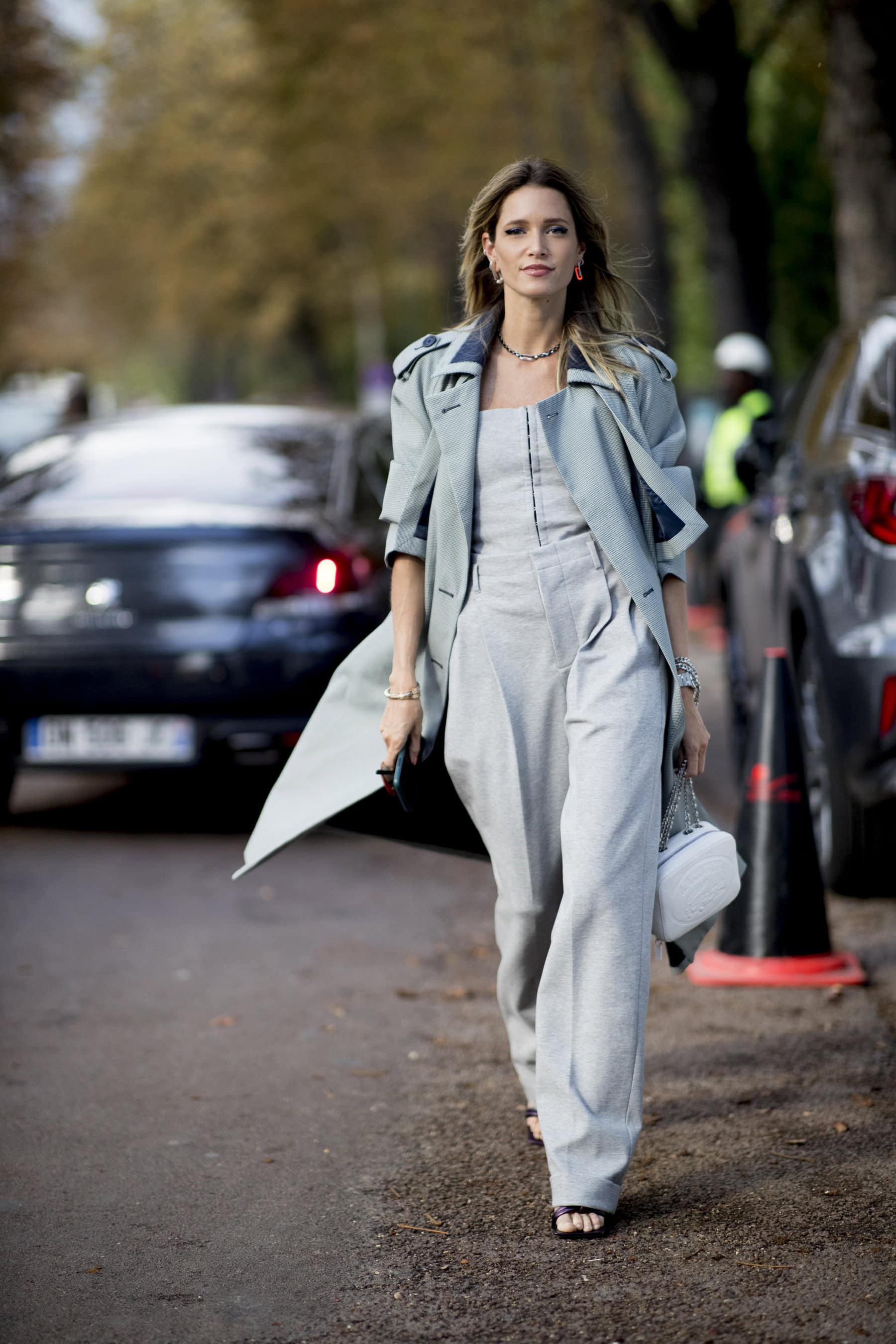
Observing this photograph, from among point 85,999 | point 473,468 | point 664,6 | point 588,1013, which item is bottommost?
point 85,999

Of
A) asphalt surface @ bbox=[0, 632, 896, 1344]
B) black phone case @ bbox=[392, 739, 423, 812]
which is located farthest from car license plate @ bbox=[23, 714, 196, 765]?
black phone case @ bbox=[392, 739, 423, 812]

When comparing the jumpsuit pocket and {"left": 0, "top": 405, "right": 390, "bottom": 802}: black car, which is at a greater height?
the jumpsuit pocket

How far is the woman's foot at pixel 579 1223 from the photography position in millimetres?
3439

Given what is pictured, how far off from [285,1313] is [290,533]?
4402 millimetres

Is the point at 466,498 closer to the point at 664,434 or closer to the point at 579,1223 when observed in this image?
the point at 664,434

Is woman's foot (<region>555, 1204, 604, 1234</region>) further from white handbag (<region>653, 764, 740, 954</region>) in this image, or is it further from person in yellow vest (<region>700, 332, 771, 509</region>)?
person in yellow vest (<region>700, 332, 771, 509</region>)

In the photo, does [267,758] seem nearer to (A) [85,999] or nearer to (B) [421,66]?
(A) [85,999]

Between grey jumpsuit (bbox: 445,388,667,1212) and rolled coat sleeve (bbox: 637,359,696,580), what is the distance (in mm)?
123

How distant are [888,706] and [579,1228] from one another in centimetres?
242

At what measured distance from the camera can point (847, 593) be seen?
5609mm

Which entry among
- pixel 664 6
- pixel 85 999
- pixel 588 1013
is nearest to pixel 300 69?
pixel 664 6

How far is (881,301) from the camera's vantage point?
6.56 m

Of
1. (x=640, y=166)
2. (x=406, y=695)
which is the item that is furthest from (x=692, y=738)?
(x=640, y=166)

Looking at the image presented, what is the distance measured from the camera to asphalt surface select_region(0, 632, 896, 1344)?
318 centimetres
